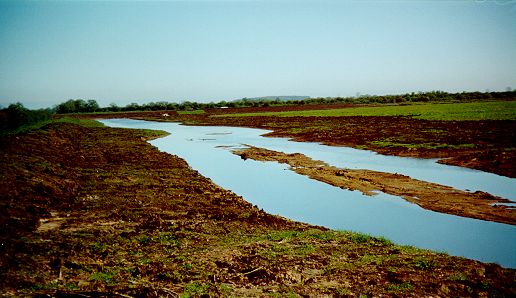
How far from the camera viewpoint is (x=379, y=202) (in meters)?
14.7

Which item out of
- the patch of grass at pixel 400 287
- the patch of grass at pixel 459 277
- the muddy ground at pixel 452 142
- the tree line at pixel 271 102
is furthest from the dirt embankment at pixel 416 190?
the tree line at pixel 271 102

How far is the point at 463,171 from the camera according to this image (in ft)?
65.8

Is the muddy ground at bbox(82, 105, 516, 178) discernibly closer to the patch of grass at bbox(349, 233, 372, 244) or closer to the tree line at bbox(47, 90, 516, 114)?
the patch of grass at bbox(349, 233, 372, 244)

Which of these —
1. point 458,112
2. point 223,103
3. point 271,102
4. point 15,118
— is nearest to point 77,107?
point 223,103

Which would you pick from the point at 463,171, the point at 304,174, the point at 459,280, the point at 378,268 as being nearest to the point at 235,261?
the point at 378,268

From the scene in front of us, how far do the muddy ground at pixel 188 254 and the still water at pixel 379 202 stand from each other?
5.01ft

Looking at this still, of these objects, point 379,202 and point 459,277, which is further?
point 379,202

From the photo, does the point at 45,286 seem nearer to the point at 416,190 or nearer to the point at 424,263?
the point at 424,263

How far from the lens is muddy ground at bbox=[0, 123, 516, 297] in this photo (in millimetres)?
7230

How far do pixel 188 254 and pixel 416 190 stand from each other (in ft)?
37.8

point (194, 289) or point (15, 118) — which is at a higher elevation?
point (15, 118)

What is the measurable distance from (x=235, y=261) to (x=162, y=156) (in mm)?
19787

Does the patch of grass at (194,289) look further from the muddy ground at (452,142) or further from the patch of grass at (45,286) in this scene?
the muddy ground at (452,142)

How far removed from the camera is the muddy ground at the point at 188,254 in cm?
723
